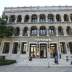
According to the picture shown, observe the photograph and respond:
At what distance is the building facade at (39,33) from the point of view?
3866 cm

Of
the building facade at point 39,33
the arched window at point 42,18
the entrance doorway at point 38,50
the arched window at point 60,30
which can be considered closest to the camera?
the building facade at point 39,33

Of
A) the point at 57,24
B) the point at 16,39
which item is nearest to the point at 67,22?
the point at 57,24

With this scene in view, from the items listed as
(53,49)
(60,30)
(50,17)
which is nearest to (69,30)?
(60,30)

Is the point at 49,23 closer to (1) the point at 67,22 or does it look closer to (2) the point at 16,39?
(1) the point at 67,22

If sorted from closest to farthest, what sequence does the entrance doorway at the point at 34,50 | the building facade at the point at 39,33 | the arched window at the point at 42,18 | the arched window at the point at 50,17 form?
the building facade at the point at 39,33 → the entrance doorway at the point at 34,50 → the arched window at the point at 50,17 → the arched window at the point at 42,18

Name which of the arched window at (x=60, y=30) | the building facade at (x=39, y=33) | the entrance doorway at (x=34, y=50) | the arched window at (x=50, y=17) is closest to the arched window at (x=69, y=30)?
the building facade at (x=39, y=33)

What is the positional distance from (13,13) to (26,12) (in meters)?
3.49

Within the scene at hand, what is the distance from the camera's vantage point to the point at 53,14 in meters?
42.4

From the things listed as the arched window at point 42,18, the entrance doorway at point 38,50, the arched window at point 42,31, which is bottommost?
the entrance doorway at point 38,50

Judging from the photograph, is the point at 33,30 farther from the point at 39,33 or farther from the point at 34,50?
the point at 34,50

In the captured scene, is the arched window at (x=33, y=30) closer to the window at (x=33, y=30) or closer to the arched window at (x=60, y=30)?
the window at (x=33, y=30)

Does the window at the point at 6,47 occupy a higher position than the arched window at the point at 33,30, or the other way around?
the arched window at the point at 33,30

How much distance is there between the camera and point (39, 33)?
40438 millimetres

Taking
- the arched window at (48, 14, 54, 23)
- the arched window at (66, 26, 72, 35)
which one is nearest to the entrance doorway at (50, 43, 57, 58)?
the arched window at (66, 26, 72, 35)
